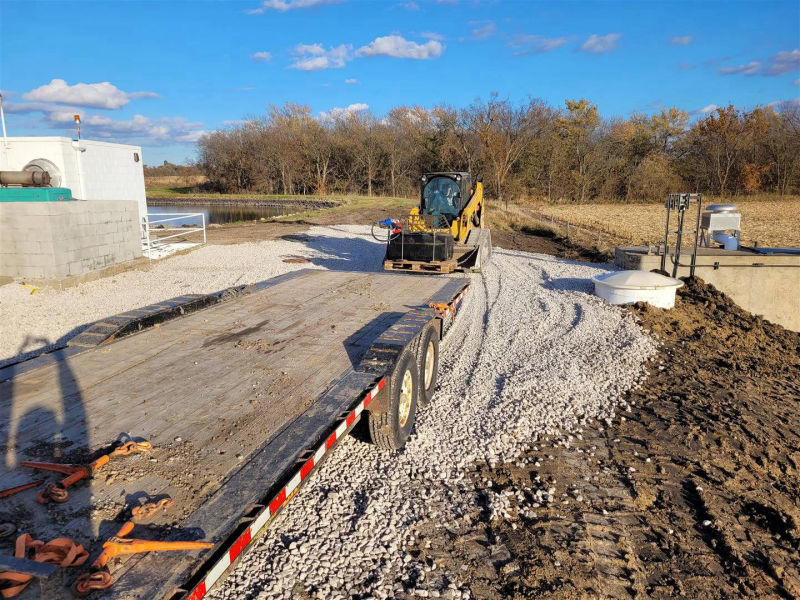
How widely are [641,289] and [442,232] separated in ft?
15.8

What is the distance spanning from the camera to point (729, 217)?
15172 mm

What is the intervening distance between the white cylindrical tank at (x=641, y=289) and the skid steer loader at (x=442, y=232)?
3.57 meters

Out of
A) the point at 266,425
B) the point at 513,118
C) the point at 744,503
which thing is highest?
the point at 513,118

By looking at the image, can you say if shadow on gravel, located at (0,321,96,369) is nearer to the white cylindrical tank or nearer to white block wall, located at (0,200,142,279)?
white block wall, located at (0,200,142,279)

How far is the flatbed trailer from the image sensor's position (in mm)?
2549

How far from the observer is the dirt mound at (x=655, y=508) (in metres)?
3.74

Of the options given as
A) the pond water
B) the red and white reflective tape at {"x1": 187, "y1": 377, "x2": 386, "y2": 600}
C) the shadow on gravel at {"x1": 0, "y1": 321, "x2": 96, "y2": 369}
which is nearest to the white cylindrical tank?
the red and white reflective tape at {"x1": 187, "y1": 377, "x2": 386, "y2": 600}

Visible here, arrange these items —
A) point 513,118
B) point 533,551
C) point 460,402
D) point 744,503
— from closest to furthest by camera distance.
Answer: point 533,551 → point 744,503 → point 460,402 → point 513,118

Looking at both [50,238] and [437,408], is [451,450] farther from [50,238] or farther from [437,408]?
[50,238]

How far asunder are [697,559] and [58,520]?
420 cm

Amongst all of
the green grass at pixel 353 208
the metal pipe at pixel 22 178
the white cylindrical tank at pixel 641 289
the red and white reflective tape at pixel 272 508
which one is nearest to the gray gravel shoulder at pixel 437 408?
the white cylindrical tank at pixel 641 289

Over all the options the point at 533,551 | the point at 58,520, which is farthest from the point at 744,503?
the point at 58,520

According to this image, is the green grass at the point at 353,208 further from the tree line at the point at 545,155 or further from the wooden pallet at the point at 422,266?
the wooden pallet at the point at 422,266

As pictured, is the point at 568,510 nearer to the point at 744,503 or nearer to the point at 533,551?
the point at 533,551
